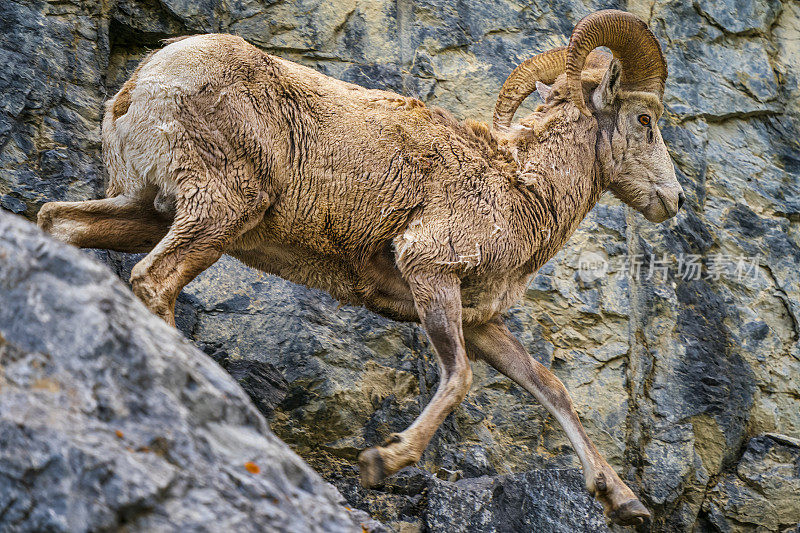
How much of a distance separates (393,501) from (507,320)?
277cm

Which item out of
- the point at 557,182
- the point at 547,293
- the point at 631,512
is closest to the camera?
the point at 631,512

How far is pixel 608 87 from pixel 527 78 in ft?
2.70

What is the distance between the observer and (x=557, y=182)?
6395mm

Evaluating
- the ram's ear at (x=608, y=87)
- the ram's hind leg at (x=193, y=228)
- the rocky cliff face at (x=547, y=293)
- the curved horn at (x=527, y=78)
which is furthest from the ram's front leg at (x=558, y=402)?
the ram's hind leg at (x=193, y=228)

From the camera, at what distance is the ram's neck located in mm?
6289

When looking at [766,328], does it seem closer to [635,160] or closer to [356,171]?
[635,160]

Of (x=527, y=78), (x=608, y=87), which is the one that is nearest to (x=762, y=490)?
(x=608, y=87)

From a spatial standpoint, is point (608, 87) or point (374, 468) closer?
point (374, 468)

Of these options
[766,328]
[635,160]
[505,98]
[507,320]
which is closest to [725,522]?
[766,328]

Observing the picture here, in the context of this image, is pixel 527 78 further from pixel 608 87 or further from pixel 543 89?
pixel 608 87

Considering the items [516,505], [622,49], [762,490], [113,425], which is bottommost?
[762,490]

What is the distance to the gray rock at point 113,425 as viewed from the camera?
9.22 feet

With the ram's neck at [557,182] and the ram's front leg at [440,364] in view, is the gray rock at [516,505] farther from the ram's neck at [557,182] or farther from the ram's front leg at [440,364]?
the ram's neck at [557,182]

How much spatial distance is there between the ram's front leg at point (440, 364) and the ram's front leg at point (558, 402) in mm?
785
